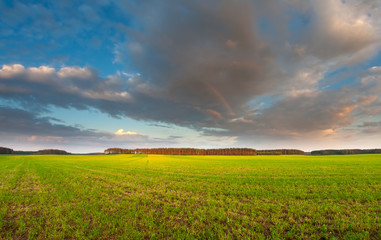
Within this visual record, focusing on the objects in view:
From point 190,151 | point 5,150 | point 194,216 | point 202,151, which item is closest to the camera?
point 194,216

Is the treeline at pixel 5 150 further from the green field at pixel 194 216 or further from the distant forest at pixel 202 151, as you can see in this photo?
the green field at pixel 194 216

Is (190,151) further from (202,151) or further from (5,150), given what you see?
(5,150)

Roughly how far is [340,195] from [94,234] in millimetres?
14190

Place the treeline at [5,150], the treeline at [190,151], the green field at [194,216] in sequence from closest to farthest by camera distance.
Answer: the green field at [194,216] < the treeline at [5,150] < the treeline at [190,151]

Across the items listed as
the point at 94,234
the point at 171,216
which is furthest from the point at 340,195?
the point at 94,234

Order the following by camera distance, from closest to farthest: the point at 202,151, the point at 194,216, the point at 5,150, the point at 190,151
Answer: the point at 194,216 → the point at 5,150 → the point at 190,151 → the point at 202,151

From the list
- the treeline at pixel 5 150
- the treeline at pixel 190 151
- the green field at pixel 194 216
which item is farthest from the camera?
the treeline at pixel 190 151

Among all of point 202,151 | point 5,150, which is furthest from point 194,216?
point 5,150

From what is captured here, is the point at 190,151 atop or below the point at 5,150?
below

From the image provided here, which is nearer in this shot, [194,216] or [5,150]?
[194,216]

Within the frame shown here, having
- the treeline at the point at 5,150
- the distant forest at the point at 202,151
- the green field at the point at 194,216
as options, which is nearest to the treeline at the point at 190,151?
the distant forest at the point at 202,151

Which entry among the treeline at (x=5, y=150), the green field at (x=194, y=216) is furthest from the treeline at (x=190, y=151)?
the green field at (x=194, y=216)

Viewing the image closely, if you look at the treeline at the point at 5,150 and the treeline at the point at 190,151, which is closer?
the treeline at the point at 5,150

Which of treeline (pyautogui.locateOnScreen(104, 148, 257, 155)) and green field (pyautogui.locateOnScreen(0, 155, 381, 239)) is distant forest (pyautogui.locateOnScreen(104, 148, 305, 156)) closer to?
treeline (pyautogui.locateOnScreen(104, 148, 257, 155))
